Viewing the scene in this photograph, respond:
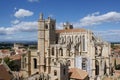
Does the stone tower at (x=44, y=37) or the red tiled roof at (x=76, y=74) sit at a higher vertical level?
the stone tower at (x=44, y=37)

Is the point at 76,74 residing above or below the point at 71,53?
below

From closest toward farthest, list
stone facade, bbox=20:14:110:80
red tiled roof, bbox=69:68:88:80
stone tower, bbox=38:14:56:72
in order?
1. red tiled roof, bbox=69:68:88:80
2. stone facade, bbox=20:14:110:80
3. stone tower, bbox=38:14:56:72

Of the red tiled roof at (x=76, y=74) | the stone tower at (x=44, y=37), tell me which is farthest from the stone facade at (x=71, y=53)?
the red tiled roof at (x=76, y=74)

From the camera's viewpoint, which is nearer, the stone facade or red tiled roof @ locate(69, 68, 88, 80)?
red tiled roof @ locate(69, 68, 88, 80)

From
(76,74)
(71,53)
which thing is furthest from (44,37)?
(76,74)

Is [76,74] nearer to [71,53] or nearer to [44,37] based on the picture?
[71,53]

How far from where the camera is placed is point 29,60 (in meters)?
59.3

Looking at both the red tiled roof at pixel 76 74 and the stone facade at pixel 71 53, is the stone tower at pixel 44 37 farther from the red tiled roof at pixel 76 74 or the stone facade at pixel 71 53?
the red tiled roof at pixel 76 74

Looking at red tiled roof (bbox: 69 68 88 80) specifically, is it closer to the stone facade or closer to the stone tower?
the stone facade

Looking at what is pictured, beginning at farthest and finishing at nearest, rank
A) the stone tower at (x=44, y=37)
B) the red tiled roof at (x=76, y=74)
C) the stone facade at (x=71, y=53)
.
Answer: the stone tower at (x=44, y=37), the stone facade at (x=71, y=53), the red tiled roof at (x=76, y=74)

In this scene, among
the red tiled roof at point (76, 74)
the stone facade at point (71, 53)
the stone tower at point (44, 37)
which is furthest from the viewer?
the stone tower at point (44, 37)

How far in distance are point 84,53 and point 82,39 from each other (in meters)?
4.03

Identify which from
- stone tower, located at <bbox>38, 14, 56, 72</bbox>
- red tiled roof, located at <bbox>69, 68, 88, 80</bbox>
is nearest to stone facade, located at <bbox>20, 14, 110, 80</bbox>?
stone tower, located at <bbox>38, 14, 56, 72</bbox>

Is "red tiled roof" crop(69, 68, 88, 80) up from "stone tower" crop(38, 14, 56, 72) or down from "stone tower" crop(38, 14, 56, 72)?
down
